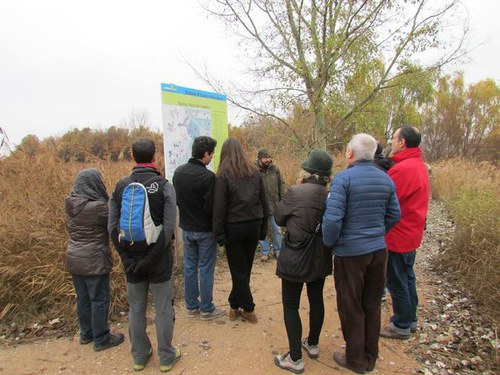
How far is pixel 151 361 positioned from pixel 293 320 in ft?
4.47

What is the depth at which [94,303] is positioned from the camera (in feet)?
10.1

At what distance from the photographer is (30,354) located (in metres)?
3.24

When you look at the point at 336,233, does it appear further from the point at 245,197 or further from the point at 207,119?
the point at 207,119

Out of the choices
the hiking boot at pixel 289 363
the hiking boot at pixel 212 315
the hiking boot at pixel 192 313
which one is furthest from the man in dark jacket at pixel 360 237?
the hiking boot at pixel 192 313

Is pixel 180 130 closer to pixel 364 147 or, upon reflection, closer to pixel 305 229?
pixel 305 229

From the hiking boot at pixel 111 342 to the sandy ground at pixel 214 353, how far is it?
0.14ft

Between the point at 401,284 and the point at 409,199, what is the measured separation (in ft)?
2.73

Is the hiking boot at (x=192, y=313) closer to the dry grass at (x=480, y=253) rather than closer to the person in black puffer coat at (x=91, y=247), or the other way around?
the person in black puffer coat at (x=91, y=247)

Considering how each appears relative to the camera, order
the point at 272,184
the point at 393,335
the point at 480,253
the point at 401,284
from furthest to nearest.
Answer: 1. the point at 272,184
2. the point at 480,253
3. the point at 393,335
4. the point at 401,284

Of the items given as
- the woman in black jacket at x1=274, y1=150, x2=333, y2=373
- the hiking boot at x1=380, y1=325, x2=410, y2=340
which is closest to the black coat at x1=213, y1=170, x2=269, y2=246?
the woman in black jacket at x1=274, y1=150, x2=333, y2=373

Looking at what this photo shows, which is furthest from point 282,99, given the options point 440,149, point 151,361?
point 440,149

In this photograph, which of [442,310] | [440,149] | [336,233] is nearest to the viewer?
[336,233]

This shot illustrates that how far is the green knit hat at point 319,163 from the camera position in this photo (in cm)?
271

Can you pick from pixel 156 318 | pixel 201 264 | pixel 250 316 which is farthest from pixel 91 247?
pixel 250 316
